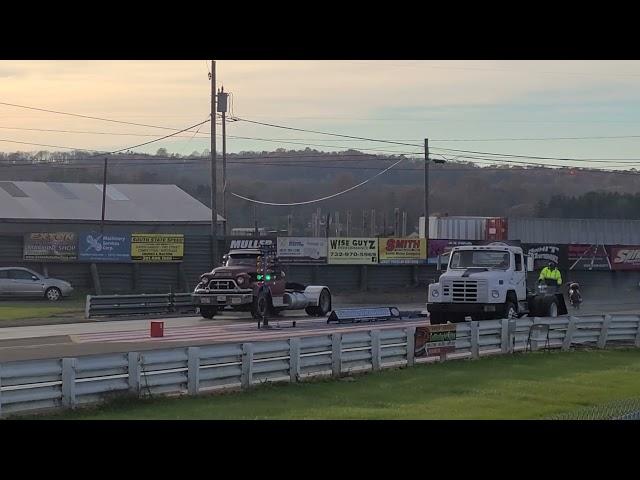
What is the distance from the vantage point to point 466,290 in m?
27.5

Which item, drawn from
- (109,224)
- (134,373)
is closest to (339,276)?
(109,224)

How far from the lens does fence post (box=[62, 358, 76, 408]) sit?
1406 centimetres

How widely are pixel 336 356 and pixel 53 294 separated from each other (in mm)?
27484

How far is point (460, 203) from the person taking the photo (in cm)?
15188

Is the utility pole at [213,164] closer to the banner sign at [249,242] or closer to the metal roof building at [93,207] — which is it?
the banner sign at [249,242]

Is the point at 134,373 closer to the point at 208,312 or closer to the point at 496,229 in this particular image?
the point at 208,312

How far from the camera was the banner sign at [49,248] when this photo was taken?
47.8 m

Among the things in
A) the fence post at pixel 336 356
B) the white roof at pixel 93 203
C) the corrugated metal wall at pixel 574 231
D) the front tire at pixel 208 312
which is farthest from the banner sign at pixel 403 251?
the fence post at pixel 336 356

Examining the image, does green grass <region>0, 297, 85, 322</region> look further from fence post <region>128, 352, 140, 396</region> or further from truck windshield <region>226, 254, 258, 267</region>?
fence post <region>128, 352, 140, 396</region>

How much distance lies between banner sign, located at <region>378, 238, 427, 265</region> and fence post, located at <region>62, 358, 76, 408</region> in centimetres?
4003

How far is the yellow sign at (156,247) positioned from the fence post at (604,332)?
2784cm
